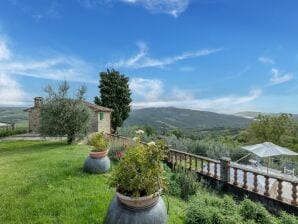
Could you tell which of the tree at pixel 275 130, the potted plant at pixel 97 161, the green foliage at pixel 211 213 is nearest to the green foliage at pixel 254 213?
the green foliage at pixel 211 213

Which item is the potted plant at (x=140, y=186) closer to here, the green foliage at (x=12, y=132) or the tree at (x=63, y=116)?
the tree at (x=63, y=116)

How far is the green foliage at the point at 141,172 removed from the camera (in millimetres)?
3680

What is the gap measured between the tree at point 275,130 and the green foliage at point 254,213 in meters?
25.5

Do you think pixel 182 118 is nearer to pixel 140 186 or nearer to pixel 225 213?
pixel 225 213

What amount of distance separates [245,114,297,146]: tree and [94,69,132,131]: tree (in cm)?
1476

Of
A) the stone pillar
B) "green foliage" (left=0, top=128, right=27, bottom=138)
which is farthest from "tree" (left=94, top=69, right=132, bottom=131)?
the stone pillar

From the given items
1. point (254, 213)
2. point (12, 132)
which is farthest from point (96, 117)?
point (254, 213)

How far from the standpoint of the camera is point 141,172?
3.73 metres

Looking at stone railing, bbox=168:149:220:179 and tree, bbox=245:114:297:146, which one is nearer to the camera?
stone railing, bbox=168:149:220:179

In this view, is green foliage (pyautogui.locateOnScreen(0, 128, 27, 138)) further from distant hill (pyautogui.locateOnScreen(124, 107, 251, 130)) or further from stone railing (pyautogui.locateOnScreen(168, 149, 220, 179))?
distant hill (pyautogui.locateOnScreen(124, 107, 251, 130))

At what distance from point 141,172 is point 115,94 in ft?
88.7

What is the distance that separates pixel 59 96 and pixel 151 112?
256 ft

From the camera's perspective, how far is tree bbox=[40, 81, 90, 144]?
17.5m

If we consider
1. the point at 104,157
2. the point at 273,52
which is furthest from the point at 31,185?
the point at 273,52
